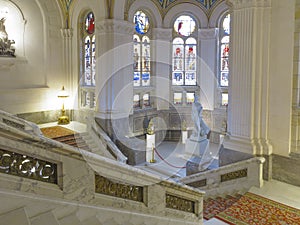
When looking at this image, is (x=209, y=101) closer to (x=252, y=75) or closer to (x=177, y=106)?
(x=177, y=106)

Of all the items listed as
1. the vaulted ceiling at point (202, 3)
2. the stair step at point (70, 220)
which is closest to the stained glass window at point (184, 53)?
the vaulted ceiling at point (202, 3)

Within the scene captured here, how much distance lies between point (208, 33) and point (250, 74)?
8.03 m

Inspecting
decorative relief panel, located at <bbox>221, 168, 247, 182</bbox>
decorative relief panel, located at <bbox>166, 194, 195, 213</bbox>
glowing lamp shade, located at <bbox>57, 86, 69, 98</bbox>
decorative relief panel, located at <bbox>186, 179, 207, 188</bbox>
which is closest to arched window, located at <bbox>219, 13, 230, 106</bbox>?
glowing lamp shade, located at <bbox>57, 86, 69, 98</bbox>

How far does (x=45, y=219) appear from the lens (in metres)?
2.20

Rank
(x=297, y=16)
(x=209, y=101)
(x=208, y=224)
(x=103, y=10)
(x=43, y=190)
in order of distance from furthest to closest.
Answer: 1. (x=209, y=101)
2. (x=103, y=10)
3. (x=297, y=16)
4. (x=208, y=224)
5. (x=43, y=190)

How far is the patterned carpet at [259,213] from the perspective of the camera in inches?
205

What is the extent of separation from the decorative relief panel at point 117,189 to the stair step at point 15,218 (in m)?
0.70

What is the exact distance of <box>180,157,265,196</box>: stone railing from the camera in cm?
662

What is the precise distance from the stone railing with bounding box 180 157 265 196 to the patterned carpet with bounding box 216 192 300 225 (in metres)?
0.66

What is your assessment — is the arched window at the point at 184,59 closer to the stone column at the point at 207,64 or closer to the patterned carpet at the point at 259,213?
the stone column at the point at 207,64

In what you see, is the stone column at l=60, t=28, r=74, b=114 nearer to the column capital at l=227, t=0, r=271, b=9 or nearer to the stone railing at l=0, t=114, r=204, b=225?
the column capital at l=227, t=0, r=271, b=9

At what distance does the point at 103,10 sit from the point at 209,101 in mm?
6621

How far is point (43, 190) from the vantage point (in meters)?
2.28

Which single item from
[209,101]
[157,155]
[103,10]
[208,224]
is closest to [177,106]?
[209,101]
